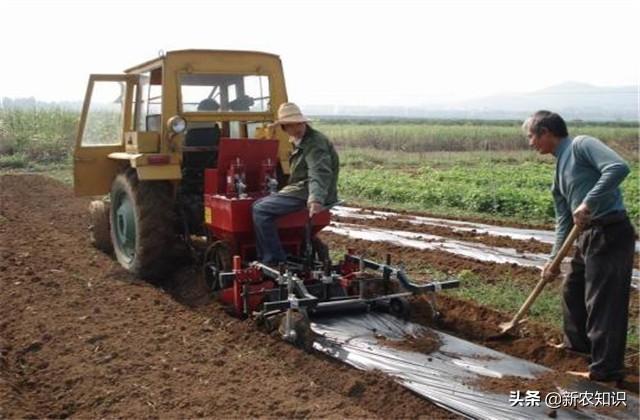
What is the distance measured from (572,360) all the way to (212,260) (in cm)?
333

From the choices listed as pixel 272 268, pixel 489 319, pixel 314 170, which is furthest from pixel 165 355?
pixel 489 319

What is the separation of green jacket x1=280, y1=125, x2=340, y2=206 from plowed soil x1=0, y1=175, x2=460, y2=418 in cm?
120

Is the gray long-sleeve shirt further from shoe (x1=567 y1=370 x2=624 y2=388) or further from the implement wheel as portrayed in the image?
the implement wheel

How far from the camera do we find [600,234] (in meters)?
4.29

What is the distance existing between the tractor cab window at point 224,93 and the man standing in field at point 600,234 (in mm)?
3302

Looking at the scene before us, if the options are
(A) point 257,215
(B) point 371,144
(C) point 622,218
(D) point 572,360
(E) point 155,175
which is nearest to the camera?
(C) point 622,218

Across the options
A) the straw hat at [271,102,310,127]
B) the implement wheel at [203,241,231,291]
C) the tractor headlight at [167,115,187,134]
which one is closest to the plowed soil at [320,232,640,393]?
the implement wheel at [203,241,231,291]

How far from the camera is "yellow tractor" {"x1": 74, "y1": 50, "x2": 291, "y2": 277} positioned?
6438 millimetres

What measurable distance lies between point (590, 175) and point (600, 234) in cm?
39

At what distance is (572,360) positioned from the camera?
182 inches

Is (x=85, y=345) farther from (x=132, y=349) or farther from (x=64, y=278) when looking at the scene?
(x=64, y=278)

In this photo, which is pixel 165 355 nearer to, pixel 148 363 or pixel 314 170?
pixel 148 363

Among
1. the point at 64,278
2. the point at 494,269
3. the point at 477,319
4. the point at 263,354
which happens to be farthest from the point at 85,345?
the point at 494,269

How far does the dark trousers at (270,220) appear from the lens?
18.2ft
